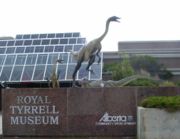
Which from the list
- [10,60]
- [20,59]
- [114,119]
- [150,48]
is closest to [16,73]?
[20,59]

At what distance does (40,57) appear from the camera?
4647cm

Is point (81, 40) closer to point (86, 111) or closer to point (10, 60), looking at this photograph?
point (10, 60)

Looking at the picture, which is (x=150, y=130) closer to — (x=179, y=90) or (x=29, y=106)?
(x=179, y=90)

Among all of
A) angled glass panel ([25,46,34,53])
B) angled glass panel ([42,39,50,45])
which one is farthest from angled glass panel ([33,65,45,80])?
angled glass panel ([42,39,50,45])

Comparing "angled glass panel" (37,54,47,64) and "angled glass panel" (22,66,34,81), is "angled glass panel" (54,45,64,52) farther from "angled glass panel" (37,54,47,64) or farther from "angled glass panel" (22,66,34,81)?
"angled glass panel" (22,66,34,81)

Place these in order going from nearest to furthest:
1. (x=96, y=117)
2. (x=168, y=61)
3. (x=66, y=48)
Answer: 1. (x=96, y=117)
2. (x=66, y=48)
3. (x=168, y=61)

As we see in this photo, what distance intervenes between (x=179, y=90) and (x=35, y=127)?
425 centimetres

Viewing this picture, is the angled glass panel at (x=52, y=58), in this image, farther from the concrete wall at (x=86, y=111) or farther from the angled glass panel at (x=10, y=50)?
the concrete wall at (x=86, y=111)

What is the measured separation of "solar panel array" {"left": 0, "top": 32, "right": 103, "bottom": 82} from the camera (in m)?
42.0

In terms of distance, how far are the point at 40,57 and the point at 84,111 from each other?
34079 millimetres

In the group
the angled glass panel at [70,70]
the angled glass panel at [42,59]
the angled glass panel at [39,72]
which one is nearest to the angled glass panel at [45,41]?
the angled glass panel at [42,59]

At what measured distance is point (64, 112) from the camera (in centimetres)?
1282

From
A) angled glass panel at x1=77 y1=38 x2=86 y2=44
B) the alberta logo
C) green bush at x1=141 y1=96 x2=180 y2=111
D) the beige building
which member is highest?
the beige building

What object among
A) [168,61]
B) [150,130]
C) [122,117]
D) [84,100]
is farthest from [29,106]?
[168,61]
